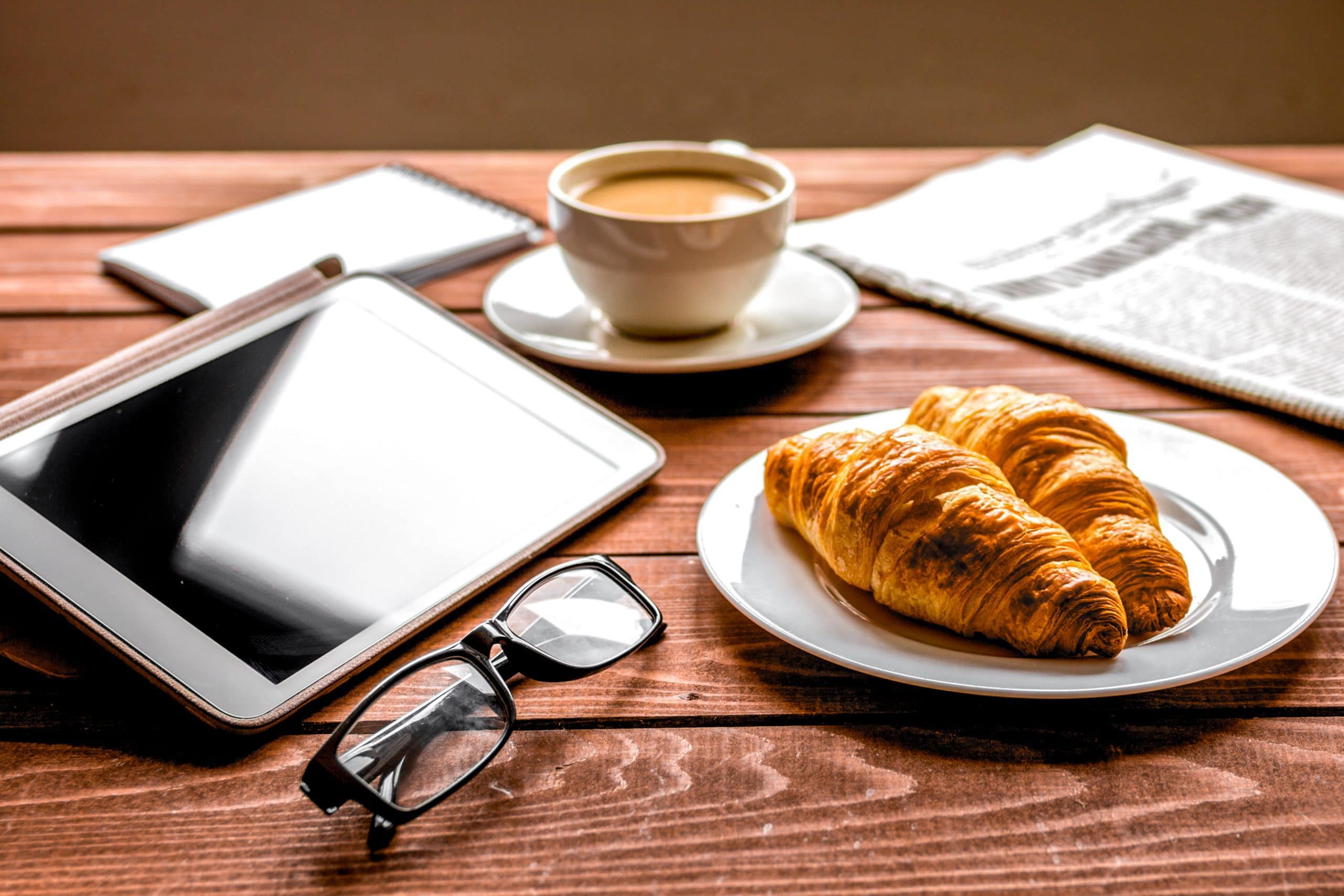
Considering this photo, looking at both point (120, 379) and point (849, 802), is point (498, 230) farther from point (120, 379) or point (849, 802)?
point (849, 802)

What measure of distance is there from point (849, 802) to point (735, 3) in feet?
6.65

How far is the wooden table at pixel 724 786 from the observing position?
0.39 metres

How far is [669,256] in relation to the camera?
2.44 ft

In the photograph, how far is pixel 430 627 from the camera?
1.69 feet

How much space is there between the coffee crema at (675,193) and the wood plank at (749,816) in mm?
464

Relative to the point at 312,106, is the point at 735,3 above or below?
above

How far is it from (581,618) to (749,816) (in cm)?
13

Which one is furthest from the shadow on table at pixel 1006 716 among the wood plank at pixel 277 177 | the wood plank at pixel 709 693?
the wood plank at pixel 277 177

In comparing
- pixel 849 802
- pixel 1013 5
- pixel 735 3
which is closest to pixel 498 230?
pixel 849 802

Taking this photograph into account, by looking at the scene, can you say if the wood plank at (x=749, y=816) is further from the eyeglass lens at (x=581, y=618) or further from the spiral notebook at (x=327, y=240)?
the spiral notebook at (x=327, y=240)

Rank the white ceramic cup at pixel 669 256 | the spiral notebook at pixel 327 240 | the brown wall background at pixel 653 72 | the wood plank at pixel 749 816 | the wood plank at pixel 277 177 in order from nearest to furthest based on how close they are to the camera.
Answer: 1. the wood plank at pixel 749 816
2. the white ceramic cup at pixel 669 256
3. the spiral notebook at pixel 327 240
4. the wood plank at pixel 277 177
5. the brown wall background at pixel 653 72

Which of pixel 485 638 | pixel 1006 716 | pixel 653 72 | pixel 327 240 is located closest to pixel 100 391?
pixel 485 638

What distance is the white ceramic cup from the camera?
74cm

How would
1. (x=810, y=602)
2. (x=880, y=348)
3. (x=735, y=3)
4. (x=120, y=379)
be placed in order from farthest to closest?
1. (x=735, y=3)
2. (x=880, y=348)
3. (x=120, y=379)
4. (x=810, y=602)
